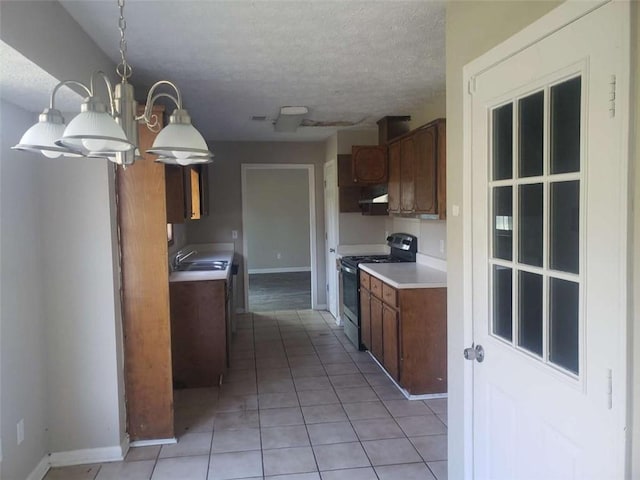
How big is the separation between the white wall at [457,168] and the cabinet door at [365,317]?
2.12m

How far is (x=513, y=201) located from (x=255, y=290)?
717 centimetres

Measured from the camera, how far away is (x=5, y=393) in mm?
2234

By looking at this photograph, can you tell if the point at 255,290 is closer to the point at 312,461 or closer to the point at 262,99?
the point at 262,99

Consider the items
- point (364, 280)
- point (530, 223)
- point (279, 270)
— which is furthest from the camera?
point (279, 270)

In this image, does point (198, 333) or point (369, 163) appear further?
point (369, 163)

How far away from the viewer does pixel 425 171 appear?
3738 mm

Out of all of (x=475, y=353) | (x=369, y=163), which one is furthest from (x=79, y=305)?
(x=369, y=163)

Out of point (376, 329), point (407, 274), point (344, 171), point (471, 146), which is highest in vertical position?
point (344, 171)

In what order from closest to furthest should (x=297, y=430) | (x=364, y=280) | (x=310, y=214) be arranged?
→ (x=297, y=430) < (x=364, y=280) < (x=310, y=214)

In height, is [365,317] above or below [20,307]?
below

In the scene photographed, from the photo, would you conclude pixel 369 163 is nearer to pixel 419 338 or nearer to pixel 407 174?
pixel 407 174

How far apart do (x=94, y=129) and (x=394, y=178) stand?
3.62 meters

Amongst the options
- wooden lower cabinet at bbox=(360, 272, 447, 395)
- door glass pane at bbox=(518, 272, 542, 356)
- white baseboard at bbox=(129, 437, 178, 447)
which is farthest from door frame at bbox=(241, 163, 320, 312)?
door glass pane at bbox=(518, 272, 542, 356)

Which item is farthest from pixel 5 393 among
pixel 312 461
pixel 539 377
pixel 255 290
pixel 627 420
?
pixel 255 290
